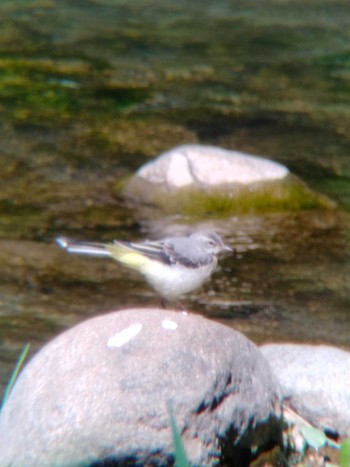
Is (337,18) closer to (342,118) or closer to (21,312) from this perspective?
(342,118)

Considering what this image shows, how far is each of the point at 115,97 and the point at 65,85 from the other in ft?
2.61

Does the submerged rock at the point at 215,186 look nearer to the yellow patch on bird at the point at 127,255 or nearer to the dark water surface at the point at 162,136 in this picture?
the dark water surface at the point at 162,136

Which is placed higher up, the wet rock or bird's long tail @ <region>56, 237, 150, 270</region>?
bird's long tail @ <region>56, 237, 150, 270</region>

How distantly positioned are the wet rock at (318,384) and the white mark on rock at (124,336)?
1.13m

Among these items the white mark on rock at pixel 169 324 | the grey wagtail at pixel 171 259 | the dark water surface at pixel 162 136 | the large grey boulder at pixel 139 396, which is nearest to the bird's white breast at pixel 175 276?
the grey wagtail at pixel 171 259

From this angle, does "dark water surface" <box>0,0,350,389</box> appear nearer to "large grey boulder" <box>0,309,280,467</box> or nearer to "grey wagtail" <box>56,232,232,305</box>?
"grey wagtail" <box>56,232,232,305</box>

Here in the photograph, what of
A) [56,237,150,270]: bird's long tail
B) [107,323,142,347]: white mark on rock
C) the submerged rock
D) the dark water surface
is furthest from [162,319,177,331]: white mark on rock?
the submerged rock

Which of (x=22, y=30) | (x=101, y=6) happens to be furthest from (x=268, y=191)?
(x=101, y=6)

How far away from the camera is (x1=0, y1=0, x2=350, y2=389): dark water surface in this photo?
7133 mm

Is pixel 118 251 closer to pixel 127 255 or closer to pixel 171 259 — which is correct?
pixel 127 255

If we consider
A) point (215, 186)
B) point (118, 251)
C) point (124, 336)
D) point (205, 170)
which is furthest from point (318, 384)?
point (205, 170)

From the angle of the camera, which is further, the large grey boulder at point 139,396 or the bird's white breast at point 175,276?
the bird's white breast at point 175,276

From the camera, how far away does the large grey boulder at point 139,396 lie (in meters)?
4.11

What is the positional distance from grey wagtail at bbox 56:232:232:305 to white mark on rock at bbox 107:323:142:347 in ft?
2.56
